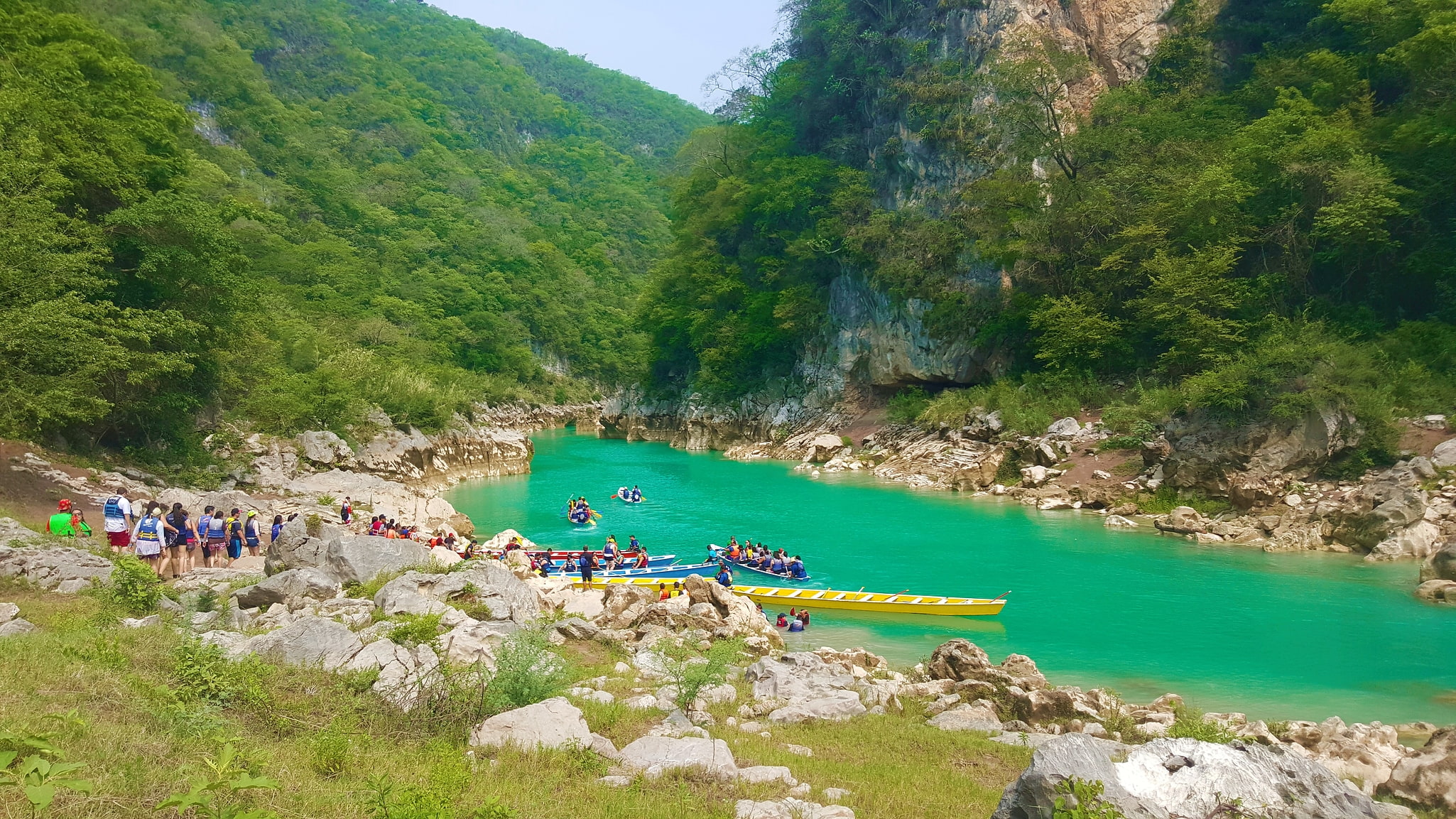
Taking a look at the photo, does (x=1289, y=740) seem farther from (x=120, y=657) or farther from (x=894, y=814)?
(x=120, y=657)

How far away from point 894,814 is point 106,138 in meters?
24.8

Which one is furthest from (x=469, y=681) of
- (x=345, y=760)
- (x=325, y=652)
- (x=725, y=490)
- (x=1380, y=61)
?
(x=1380, y=61)

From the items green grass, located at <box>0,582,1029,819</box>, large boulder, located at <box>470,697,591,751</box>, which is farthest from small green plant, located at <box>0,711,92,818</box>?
large boulder, located at <box>470,697,591,751</box>

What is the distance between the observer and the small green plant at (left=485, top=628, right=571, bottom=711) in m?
8.09

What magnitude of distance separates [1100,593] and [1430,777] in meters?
11.5

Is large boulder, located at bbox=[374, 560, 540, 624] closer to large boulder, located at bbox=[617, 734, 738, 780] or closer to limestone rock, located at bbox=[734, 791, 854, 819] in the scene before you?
large boulder, located at bbox=[617, 734, 738, 780]

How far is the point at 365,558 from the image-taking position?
13234 millimetres

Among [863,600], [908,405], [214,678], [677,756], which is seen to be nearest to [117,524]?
[214,678]

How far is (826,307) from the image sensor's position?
48.8m

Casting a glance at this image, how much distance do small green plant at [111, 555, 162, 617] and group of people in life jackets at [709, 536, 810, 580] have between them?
43.3 ft

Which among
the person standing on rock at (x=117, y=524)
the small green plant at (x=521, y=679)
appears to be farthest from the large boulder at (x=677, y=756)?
the person standing on rock at (x=117, y=524)

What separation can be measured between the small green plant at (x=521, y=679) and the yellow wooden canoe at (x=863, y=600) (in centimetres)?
934

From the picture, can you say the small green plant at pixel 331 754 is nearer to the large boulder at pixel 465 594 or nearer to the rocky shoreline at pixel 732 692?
the rocky shoreline at pixel 732 692

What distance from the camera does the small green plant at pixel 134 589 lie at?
33.5 ft
